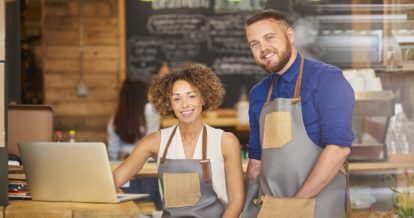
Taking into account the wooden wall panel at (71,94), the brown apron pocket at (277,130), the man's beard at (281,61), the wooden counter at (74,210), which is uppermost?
the man's beard at (281,61)

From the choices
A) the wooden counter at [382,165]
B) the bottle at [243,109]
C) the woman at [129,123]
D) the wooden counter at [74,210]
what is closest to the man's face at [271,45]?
the wooden counter at [74,210]

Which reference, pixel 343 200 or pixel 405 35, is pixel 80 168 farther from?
pixel 405 35

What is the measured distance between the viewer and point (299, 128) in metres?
3.47

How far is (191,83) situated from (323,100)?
64 centimetres

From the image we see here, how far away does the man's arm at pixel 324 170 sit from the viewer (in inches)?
134

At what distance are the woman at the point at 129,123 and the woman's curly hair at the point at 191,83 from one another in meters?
3.75

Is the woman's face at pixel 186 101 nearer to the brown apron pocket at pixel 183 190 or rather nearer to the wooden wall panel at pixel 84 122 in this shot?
the brown apron pocket at pixel 183 190

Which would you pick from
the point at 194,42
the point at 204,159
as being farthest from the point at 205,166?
the point at 194,42

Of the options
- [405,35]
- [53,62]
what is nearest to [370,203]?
[405,35]

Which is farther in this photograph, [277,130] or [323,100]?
[277,130]

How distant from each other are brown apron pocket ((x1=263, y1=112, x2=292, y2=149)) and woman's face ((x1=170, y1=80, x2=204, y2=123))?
0.35m

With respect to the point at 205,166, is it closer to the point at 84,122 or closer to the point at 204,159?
the point at 204,159

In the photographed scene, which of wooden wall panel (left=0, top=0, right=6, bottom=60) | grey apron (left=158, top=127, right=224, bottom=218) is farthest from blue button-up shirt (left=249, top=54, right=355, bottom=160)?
wooden wall panel (left=0, top=0, right=6, bottom=60)

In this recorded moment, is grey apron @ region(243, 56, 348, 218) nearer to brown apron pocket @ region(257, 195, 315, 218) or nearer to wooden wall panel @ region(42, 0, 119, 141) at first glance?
brown apron pocket @ region(257, 195, 315, 218)
